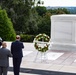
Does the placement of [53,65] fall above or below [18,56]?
below

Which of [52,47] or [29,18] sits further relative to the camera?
[29,18]

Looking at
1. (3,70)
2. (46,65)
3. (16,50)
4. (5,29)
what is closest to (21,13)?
(5,29)

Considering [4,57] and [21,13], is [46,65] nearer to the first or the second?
[4,57]

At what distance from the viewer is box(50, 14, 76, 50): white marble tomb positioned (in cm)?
1447

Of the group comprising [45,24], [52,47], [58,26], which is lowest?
[45,24]

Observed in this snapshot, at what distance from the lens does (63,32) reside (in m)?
14.7

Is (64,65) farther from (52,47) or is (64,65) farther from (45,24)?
(45,24)

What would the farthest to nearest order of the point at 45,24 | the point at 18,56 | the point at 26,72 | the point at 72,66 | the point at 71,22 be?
the point at 45,24 → the point at 71,22 → the point at 72,66 → the point at 26,72 → the point at 18,56

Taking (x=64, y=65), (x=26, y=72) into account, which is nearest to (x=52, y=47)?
(x=64, y=65)

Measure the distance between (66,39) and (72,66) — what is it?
15.7ft

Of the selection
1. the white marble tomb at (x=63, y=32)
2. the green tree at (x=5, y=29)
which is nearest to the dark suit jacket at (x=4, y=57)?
the white marble tomb at (x=63, y=32)

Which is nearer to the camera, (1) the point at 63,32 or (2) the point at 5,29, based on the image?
(1) the point at 63,32

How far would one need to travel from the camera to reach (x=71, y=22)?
14461 mm

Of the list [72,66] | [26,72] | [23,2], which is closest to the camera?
[26,72]
